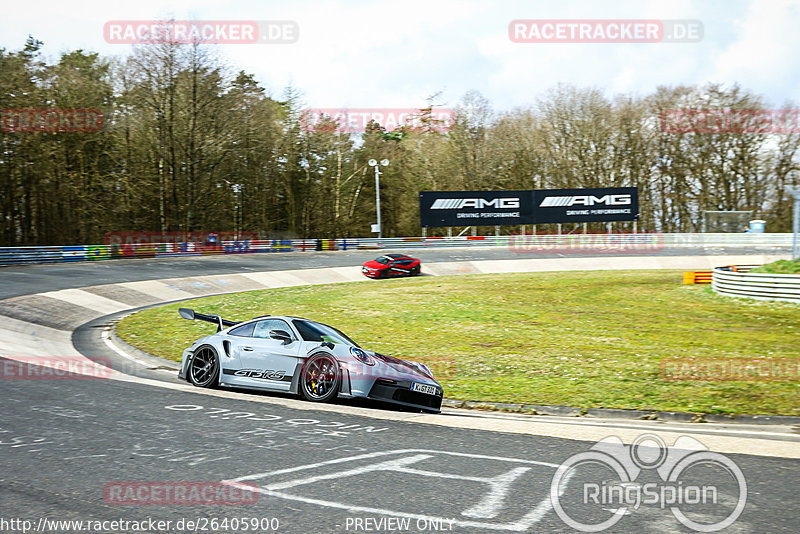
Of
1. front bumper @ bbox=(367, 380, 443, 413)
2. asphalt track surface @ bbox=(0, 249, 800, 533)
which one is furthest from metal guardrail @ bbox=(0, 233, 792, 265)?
asphalt track surface @ bbox=(0, 249, 800, 533)

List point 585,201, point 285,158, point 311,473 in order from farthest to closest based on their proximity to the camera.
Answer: point 285,158 < point 585,201 < point 311,473

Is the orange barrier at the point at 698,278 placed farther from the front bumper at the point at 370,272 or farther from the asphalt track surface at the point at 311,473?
the asphalt track surface at the point at 311,473

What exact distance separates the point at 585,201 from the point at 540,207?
3680mm

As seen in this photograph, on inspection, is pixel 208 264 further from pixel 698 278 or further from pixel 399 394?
pixel 399 394

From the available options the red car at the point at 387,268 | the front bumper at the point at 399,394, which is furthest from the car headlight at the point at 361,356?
the red car at the point at 387,268

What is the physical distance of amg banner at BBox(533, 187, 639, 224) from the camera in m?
56.8

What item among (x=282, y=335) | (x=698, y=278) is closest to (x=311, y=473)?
(x=282, y=335)

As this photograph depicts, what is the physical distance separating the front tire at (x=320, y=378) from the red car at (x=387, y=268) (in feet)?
88.7

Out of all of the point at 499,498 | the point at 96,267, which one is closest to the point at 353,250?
the point at 96,267

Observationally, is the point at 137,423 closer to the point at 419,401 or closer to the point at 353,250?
the point at 419,401

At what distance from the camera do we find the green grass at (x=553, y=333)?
11922mm

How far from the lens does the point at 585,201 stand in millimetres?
56875

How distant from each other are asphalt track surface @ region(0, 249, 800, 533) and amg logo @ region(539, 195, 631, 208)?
49.3 m

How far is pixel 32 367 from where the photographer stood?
13.3 m
